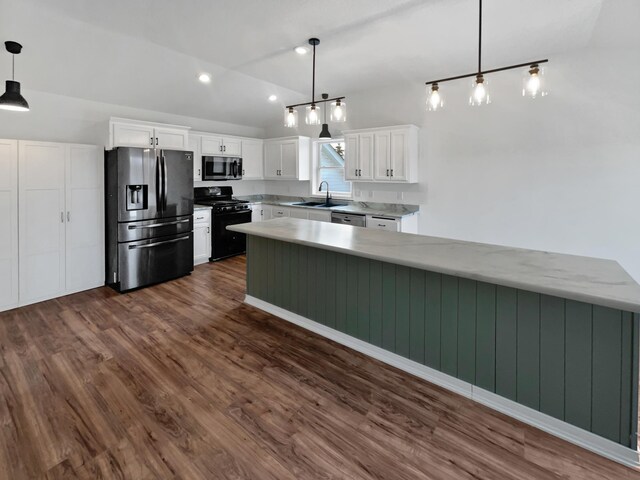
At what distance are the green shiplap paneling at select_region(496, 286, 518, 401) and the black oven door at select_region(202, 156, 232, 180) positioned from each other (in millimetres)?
4988

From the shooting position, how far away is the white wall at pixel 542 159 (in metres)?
3.59

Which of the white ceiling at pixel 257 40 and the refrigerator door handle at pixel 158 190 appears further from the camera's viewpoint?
the refrigerator door handle at pixel 158 190

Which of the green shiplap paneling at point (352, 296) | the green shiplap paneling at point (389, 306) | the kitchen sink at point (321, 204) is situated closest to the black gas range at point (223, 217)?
the kitchen sink at point (321, 204)

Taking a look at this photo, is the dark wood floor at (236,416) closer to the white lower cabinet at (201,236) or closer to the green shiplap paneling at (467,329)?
the green shiplap paneling at (467,329)

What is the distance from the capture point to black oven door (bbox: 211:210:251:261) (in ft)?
19.2

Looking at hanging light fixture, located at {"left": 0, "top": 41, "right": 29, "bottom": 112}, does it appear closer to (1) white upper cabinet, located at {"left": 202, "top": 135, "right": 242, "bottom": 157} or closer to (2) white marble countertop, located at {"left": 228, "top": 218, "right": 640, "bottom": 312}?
(2) white marble countertop, located at {"left": 228, "top": 218, "right": 640, "bottom": 312}

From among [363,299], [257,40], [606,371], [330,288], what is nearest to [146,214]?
[257,40]

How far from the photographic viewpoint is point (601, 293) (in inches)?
65.6

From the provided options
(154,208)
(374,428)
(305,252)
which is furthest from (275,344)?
(154,208)

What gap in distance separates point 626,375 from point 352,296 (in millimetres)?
1761

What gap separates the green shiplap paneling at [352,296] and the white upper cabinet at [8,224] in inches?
142

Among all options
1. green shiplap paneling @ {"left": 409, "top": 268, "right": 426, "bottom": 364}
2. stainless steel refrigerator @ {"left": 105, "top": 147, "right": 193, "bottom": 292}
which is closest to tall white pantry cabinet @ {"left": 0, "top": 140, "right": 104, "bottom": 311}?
stainless steel refrigerator @ {"left": 105, "top": 147, "right": 193, "bottom": 292}

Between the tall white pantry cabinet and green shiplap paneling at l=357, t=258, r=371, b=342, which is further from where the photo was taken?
the tall white pantry cabinet

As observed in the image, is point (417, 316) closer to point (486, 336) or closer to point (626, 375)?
point (486, 336)
